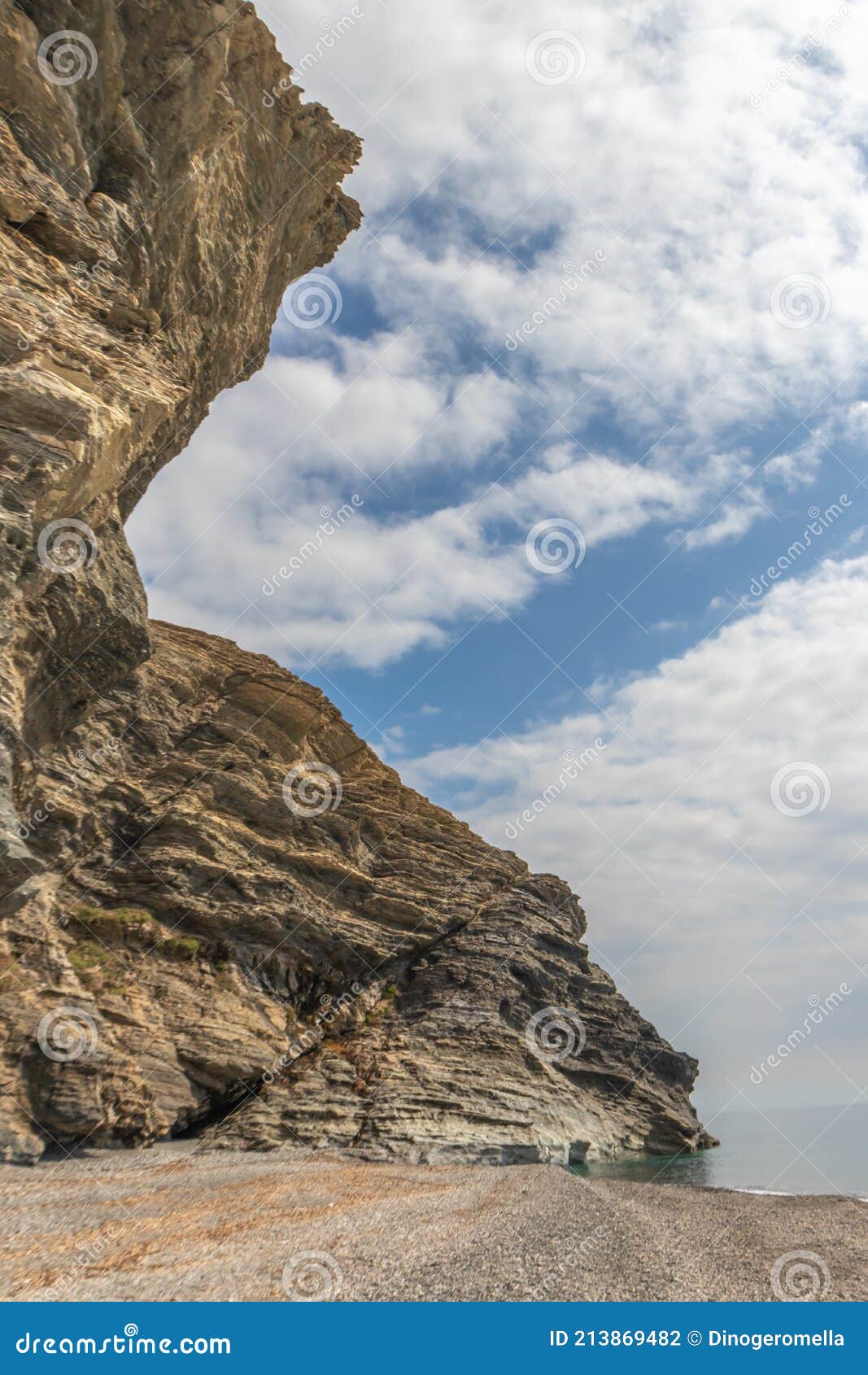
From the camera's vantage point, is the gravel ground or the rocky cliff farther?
the rocky cliff

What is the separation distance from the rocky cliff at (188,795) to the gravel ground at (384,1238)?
7.59 meters

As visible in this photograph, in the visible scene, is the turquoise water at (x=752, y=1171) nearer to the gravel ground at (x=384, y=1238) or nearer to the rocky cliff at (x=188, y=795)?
the rocky cliff at (x=188, y=795)

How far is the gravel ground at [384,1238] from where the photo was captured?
12266 mm

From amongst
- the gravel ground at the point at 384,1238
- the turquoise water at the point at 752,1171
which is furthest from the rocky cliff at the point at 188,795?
the gravel ground at the point at 384,1238

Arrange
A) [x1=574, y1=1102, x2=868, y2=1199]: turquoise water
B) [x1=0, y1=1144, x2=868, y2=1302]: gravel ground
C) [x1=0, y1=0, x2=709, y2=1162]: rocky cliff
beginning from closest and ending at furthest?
[x1=0, y1=1144, x2=868, y2=1302]: gravel ground → [x1=0, y1=0, x2=709, y2=1162]: rocky cliff → [x1=574, y1=1102, x2=868, y2=1199]: turquoise water

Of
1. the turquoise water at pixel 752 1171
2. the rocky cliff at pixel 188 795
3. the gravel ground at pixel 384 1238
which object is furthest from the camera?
the turquoise water at pixel 752 1171

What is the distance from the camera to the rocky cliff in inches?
976

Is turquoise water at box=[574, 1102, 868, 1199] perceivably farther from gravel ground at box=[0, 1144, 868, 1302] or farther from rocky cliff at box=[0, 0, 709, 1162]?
gravel ground at box=[0, 1144, 868, 1302]

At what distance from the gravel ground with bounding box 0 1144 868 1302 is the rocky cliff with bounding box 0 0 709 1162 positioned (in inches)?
299

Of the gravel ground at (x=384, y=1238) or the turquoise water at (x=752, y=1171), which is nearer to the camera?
the gravel ground at (x=384, y=1238)

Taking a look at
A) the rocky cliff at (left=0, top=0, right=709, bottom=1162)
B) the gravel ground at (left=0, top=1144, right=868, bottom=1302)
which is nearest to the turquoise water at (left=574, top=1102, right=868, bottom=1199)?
the rocky cliff at (left=0, top=0, right=709, bottom=1162)

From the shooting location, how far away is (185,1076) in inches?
1267

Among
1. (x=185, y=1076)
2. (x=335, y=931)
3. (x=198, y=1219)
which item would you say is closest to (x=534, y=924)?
(x=335, y=931)
